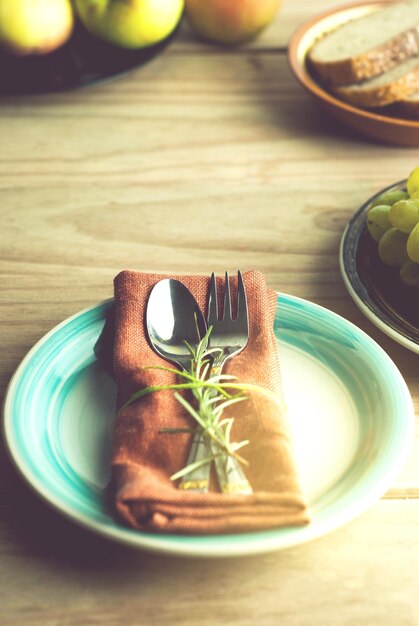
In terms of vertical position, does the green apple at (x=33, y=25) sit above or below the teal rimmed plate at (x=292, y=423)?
above

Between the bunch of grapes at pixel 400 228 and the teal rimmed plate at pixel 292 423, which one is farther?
the bunch of grapes at pixel 400 228

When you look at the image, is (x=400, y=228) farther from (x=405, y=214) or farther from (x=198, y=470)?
(x=198, y=470)

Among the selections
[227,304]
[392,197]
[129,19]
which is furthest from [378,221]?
[129,19]

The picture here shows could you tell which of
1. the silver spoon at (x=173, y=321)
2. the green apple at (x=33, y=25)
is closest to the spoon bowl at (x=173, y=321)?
the silver spoon at (x=173, y=321)

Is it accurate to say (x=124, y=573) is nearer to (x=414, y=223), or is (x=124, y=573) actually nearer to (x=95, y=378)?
(x=95, y=378)

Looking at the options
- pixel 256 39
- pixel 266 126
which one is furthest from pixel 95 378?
pixel 256 39

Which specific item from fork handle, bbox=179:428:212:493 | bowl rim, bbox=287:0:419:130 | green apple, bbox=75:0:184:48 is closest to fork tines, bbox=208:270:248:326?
fork handle, bbox=179:428:212:493

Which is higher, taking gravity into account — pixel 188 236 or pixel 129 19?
pixel 129 19

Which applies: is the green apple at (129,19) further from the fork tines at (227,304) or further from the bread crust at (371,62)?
the fork tines at (227,304)
